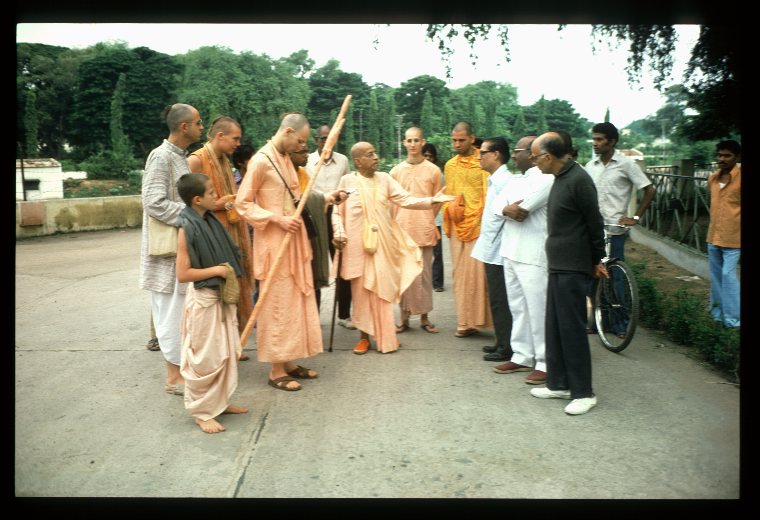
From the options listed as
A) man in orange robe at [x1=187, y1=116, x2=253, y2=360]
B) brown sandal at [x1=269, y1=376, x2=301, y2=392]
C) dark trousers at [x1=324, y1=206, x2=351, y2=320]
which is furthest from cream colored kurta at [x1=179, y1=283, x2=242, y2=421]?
dark trousers at [x1=324, y1=206, x2=351, y2=320]

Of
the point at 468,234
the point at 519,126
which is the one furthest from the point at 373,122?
the point at 468,234

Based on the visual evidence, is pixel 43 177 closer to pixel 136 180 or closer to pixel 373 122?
pixel 136 180

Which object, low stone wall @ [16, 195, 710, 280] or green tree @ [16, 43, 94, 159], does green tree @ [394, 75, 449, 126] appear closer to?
low stone wall @ [16, 195, 710, 280]

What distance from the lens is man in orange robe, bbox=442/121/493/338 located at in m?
6.68

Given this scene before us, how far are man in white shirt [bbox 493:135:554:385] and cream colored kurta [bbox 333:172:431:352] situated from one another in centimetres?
103

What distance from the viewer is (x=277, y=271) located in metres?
5.31

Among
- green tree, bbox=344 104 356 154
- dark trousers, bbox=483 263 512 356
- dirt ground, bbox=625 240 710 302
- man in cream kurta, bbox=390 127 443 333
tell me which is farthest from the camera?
green tree, bbox=344 104 356 154

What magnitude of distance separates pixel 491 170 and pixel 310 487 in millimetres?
3424

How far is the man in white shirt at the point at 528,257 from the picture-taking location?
5.40m

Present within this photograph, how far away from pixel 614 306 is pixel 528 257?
1.38 m

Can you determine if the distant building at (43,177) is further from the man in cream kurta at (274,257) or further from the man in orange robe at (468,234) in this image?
the man in cream kurta at (274,257)

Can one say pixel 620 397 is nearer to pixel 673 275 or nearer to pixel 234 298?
pixel 234 298
